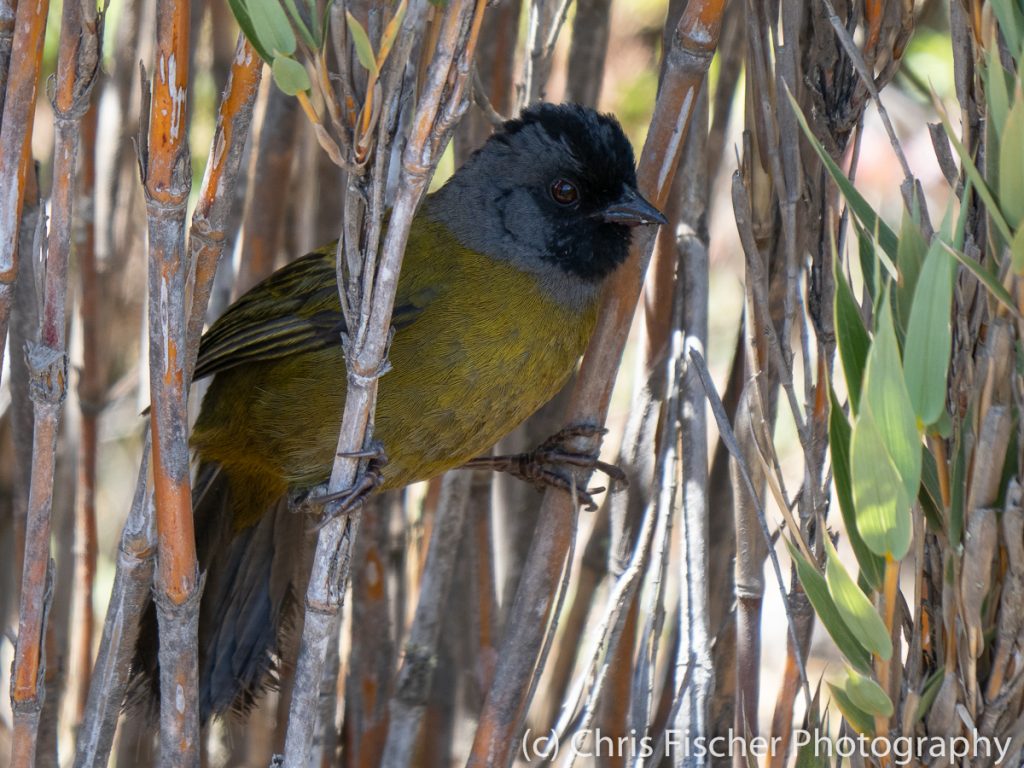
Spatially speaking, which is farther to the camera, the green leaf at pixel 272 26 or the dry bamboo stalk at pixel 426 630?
the dry bamboo stalk at pixel 426 630

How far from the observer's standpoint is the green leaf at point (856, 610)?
4.62ft

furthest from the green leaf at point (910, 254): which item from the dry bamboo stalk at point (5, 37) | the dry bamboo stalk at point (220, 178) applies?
the dry bamboo stalk at point (5, 37)

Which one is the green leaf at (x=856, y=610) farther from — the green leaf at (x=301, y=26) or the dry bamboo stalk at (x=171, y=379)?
the dry bamboo stalk at (x=171, y=379)

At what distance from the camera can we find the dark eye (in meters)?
2.87

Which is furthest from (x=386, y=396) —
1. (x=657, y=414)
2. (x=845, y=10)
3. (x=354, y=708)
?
(x=845, y=10)

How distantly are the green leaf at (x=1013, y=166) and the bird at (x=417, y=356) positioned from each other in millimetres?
1204

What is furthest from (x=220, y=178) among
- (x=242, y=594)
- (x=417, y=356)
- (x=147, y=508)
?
(x=242, y=594)

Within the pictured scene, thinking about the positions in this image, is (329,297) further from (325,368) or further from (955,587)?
(955,587)

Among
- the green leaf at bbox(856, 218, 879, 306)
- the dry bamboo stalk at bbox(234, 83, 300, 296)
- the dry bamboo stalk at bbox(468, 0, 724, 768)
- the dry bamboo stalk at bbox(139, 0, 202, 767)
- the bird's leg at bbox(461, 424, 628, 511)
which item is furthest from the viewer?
the dry bamboo stalk at bbox(234, 83, 300, 296)

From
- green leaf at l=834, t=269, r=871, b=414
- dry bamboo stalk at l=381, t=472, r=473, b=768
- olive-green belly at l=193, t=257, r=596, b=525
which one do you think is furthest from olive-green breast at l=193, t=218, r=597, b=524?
green leaf at l=834, t=269, r=871, b=414

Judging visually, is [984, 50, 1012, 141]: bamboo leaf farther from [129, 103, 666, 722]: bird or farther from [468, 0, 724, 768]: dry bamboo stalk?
[129, 103, 666, 722]: bird

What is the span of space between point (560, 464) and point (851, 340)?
1.25 meters

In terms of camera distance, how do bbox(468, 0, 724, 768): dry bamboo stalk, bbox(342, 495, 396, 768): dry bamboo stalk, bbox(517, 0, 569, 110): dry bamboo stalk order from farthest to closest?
bbox(342, 495, 396, 768): dry bamboo stalk → bbox(517, 0, 569, 110): dry bamboo stalk → bbox(468, 0, 724, 768): dry bamboo stalk

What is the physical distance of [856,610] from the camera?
1418mm
